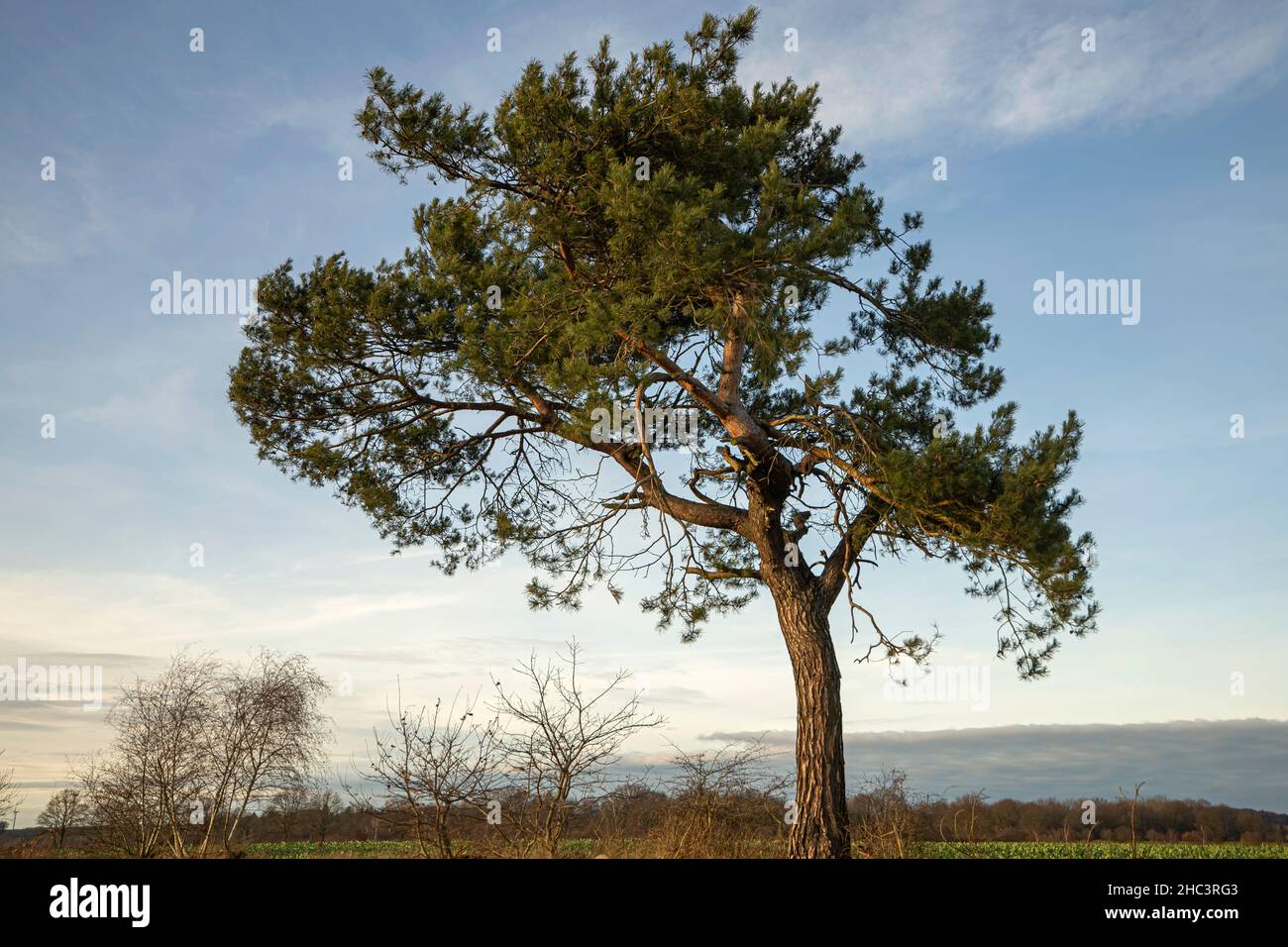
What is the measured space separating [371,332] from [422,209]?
5.16ft

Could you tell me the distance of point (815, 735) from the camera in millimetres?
9305

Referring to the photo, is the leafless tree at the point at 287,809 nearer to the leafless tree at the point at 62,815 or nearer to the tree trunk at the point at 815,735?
the leafless tree at the point at 62,815

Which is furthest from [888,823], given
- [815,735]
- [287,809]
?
[287,809]

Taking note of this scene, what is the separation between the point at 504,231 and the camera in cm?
1037

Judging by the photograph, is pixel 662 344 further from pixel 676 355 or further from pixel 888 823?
pixel 888 823

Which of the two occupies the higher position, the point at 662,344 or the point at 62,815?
the point at 662,344

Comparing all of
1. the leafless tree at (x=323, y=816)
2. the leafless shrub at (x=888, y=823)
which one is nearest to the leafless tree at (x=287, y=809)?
the leafless tree at (x=323, y=816)

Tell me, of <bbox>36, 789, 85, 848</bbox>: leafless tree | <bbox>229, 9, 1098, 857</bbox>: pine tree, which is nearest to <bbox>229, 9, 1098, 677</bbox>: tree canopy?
<bbox>229, 9, 1098, 857</bbox>: pine tree

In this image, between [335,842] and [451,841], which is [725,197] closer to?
[451,841]

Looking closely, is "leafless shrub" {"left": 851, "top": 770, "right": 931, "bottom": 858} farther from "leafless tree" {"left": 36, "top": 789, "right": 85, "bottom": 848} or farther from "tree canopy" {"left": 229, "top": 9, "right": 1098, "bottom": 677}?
"leafless tree" {"left": 36, "top": 789, "right": 85, "bottom": 848}

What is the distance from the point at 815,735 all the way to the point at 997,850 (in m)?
3.49

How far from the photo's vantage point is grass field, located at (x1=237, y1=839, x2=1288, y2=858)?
8.79 meters

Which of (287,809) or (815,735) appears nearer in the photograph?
(815,735)
